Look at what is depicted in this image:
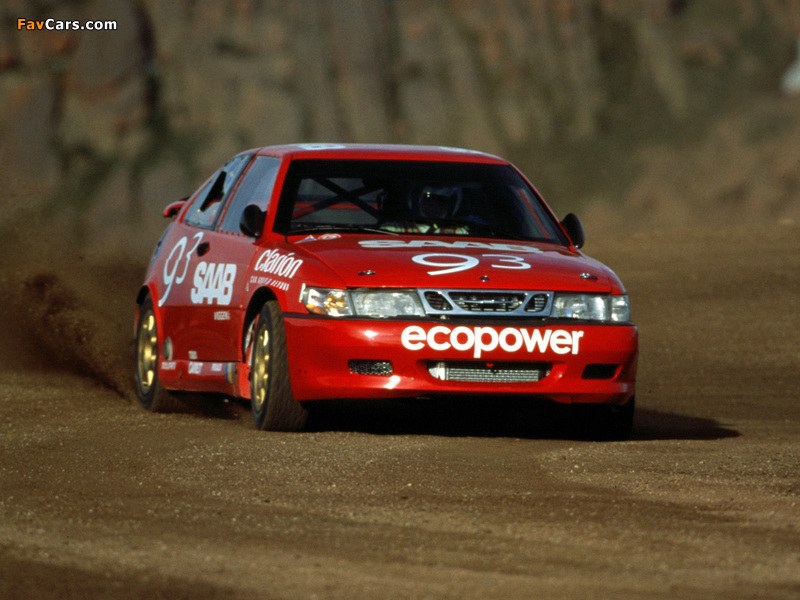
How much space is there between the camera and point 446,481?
21.5 ft

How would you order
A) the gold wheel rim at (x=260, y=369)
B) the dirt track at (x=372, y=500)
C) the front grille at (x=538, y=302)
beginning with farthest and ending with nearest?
the gold wheel rim at (x=260, y=369)
the front grille at (x=538, y=302)
the dirt track at (x=372, y=500)

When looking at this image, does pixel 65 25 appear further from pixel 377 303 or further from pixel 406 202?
pixel 377 303

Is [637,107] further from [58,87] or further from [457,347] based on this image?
[457,347]

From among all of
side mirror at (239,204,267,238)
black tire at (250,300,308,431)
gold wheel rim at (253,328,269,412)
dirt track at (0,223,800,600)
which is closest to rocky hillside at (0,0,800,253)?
dirt track at (0,223,800,600)

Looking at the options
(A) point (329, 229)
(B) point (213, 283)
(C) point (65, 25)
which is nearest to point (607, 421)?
(A) point (329, 229)

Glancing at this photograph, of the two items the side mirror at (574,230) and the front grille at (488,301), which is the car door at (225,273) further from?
the side mirror at (574,230)

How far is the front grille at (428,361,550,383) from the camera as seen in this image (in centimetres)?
791

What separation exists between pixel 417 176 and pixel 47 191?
84.5ft

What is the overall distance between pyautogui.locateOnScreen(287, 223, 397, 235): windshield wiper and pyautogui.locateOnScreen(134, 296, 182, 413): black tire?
1.54 metres

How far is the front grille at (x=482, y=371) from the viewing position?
25.9ft

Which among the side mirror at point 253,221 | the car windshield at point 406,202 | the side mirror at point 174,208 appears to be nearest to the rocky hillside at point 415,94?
the side mirror at point 174,208

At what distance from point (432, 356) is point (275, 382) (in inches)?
31.3

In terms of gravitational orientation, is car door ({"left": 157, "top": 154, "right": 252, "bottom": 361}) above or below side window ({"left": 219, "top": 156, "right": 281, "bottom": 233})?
below

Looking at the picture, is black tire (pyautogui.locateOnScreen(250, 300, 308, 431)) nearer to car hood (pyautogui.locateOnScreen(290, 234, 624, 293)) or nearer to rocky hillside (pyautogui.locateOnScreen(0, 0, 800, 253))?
car hood (pyautogui.locateOnScreen(290, 234, 624, 293))
